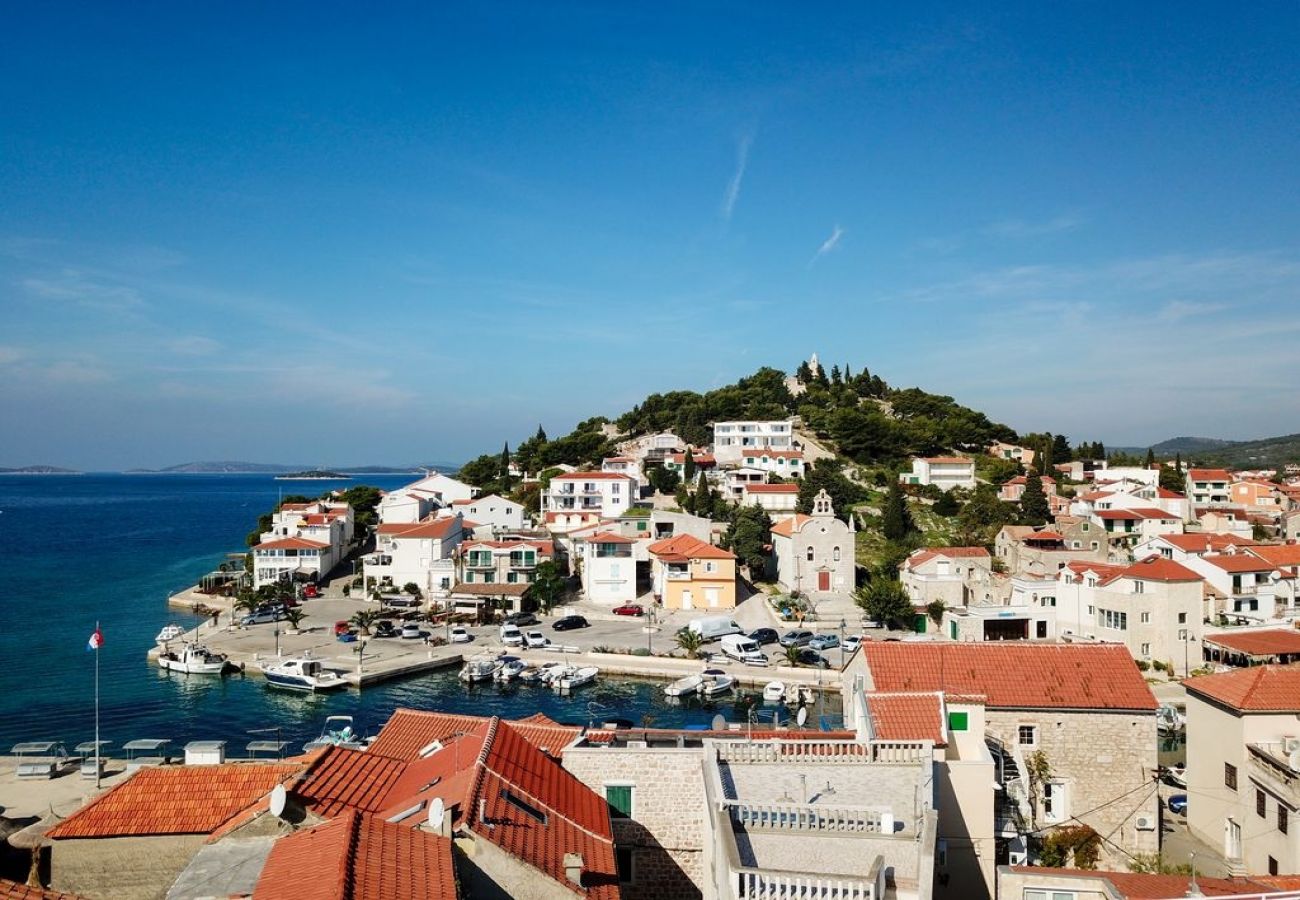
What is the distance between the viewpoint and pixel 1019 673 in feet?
60.6

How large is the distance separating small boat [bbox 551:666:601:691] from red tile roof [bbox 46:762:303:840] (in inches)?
909

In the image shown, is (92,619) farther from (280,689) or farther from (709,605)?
(709,605)

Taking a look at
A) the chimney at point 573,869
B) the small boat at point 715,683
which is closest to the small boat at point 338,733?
the small boat at point 715,683

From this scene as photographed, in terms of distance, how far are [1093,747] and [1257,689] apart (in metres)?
3.46

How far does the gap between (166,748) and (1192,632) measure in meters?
38.5

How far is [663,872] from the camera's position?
1373cm

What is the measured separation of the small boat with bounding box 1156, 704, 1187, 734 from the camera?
3031cm

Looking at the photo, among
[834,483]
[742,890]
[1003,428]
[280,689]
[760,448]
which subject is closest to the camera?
[742,890]

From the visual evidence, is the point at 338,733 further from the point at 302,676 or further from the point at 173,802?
the point at 173,802

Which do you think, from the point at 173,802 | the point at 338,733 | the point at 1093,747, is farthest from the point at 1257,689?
the point at 338,733

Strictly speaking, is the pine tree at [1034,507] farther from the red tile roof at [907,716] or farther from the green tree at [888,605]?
the red tile roof at [907,716]

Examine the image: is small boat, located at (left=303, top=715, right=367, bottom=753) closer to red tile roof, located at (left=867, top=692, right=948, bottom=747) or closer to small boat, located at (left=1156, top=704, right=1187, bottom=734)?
red tile roof, located at (left=867, top=692, right=948, bottom=747)

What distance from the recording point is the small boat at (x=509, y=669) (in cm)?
3738

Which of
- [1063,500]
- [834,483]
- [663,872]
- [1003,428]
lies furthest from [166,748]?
[1003,428]
